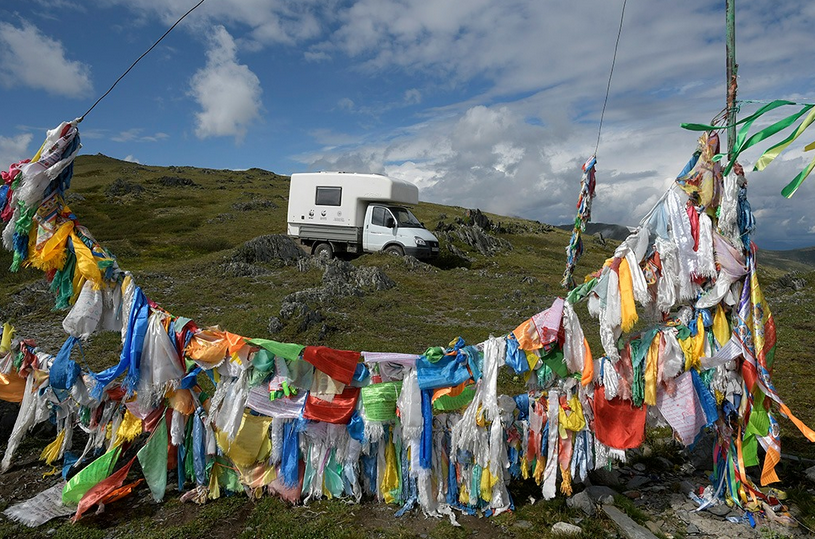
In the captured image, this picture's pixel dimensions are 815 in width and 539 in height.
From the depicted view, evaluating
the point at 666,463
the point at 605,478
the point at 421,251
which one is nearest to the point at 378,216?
the point at 421,251

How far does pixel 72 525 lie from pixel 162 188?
66.2 m

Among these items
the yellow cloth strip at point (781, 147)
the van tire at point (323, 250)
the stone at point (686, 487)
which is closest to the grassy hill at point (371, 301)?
the stone at point (686, 487)

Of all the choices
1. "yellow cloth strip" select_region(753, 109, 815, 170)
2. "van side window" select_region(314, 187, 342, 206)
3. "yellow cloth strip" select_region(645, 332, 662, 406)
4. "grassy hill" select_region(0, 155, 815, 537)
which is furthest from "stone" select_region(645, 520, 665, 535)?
"van side window" select_region(314, 187, 342, 206)

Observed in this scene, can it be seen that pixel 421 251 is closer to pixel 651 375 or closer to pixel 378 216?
pixel 378 216

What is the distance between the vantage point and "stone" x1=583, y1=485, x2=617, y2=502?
16.3ft

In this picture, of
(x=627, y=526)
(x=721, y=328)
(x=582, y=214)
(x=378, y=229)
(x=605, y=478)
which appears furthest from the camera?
(x=378, y=229)

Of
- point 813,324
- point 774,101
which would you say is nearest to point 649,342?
point 774,101

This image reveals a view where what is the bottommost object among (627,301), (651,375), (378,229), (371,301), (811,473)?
(811,473)

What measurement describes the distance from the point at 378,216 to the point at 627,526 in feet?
59.0

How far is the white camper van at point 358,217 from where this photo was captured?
835 inches

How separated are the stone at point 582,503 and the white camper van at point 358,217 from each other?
16.1 metres

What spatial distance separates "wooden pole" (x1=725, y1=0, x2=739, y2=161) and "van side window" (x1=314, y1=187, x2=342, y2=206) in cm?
1793

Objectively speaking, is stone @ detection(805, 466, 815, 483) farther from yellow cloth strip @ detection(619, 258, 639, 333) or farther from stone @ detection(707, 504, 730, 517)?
yellow cloth strip @ detection(619, 258, 639, 333)

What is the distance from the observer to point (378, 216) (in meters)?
21.6
